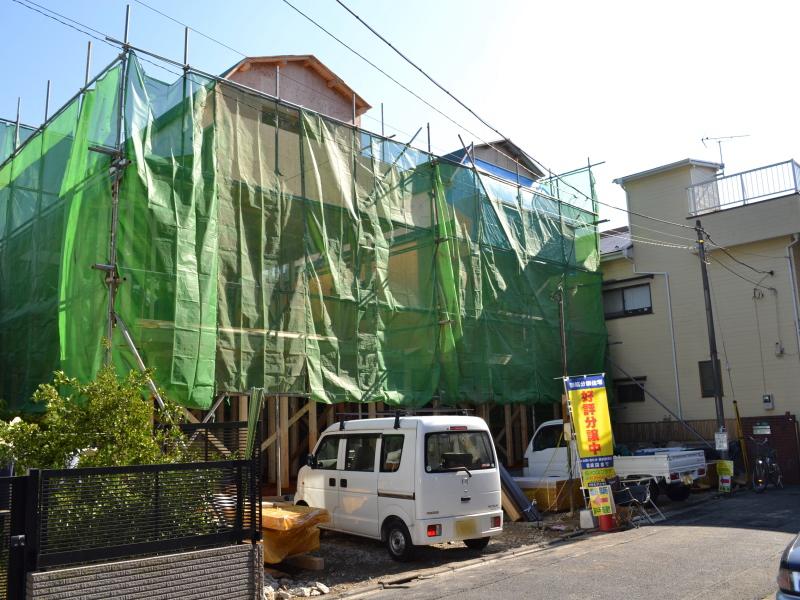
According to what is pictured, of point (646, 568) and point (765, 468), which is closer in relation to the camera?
point (646, 568)

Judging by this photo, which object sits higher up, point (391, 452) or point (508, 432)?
point (391, 452)

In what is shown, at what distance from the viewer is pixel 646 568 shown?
338 inches

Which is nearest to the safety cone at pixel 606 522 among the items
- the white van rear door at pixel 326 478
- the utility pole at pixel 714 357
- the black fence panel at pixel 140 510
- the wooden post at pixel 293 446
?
the white van rear door at pixel 326 478

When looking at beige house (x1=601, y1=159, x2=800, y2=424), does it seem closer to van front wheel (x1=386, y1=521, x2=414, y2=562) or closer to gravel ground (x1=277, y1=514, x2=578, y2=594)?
gravel ground (x1=277, y1=514, x2=578, y2=594)

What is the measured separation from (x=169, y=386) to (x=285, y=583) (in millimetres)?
4029

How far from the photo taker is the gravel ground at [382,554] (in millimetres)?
8906

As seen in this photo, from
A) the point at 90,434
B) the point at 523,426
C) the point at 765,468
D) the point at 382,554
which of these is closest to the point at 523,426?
the point at 523,426

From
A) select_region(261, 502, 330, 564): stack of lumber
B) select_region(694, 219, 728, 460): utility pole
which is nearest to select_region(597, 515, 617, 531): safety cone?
select_region(261, 502, 330, 564): stack of lumber

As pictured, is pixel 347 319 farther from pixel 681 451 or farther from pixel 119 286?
pixel 681 451

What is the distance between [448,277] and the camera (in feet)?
53.1

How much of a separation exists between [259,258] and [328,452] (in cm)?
390

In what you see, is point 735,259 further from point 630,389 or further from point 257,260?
point 257,260

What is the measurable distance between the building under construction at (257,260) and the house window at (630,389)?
4261 mm

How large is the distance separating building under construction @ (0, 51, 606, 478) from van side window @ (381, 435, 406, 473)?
3.26m
